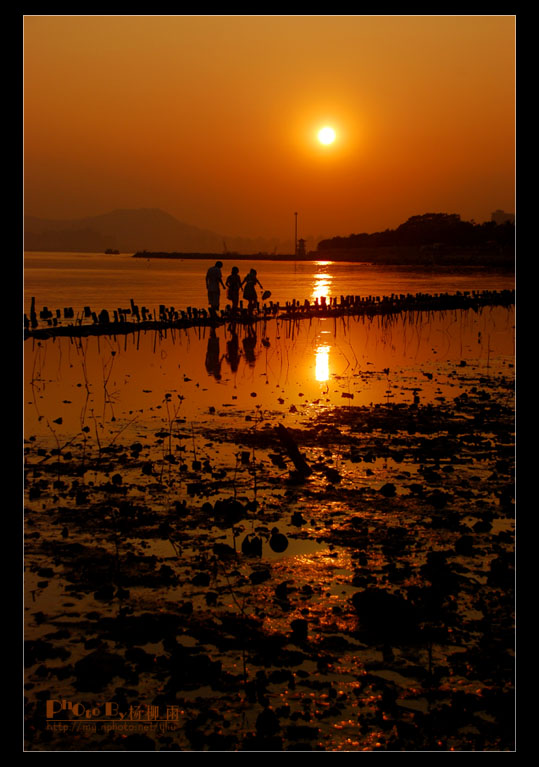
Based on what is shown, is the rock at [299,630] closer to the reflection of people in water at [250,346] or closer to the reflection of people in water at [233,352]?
the reflection of people in water at [233,352]

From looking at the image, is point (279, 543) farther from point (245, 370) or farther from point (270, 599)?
point (245, 370)

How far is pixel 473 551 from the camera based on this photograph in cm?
847

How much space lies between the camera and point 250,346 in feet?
90.6

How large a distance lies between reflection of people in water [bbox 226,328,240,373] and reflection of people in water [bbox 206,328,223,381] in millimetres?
358

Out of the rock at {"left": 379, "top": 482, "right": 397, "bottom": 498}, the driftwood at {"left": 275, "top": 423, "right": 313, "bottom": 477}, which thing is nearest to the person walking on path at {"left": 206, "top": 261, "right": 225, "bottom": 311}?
the driftwood at {"left": 275, "top": 423, "right": 313, "bottom": 477}

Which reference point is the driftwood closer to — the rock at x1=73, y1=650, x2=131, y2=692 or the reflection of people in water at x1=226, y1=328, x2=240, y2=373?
the rock at x1=73, y1=650, x2=131, y2=692

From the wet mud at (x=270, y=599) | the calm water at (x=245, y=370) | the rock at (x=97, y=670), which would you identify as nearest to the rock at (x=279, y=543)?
the wet mud at (x=270, y=599)

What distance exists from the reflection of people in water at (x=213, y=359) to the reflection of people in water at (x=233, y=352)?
1.18ft

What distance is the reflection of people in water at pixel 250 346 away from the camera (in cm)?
2425

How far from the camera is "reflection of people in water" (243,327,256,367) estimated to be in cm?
2425
